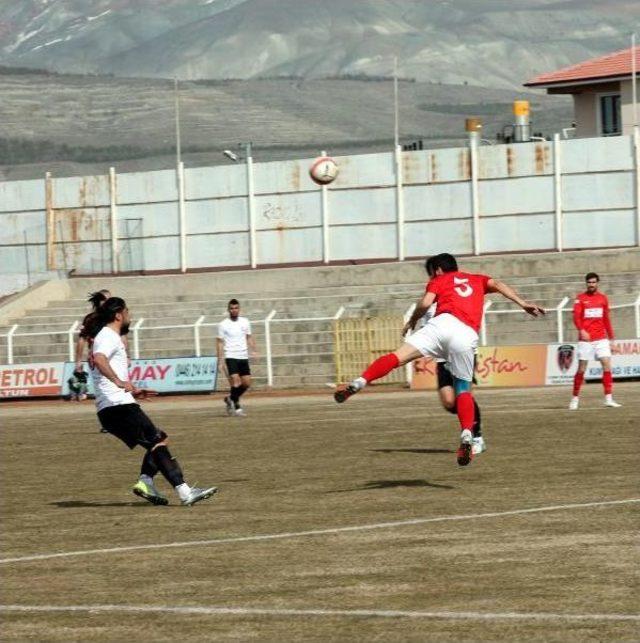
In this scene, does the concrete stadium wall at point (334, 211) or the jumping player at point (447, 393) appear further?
the concrete stadium wall at point (334, 211)

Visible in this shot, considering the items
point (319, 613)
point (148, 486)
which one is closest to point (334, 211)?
point (148, 486)

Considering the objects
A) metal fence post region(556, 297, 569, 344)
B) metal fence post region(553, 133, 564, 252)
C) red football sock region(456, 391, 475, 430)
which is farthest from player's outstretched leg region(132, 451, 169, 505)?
metal fence post region(553, 133, 564, 252)

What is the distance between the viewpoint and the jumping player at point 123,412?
14.5 metres

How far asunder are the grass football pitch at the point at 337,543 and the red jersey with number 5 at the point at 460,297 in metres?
1.39

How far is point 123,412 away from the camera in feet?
48.1

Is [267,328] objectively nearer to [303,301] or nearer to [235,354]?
[303,301]

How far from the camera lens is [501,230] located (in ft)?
152

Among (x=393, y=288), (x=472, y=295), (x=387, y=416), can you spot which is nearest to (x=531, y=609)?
(x=472, y=295)

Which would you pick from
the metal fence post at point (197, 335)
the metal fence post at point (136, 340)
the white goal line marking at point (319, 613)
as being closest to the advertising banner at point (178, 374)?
the metal fence post at point (197, 335)

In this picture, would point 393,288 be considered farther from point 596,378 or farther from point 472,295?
point 472,295

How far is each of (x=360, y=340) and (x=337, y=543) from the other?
28.5m

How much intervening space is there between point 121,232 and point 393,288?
9.30 m

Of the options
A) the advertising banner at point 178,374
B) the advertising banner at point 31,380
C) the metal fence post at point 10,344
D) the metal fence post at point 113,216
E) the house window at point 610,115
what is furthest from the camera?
the house window at point 610,115

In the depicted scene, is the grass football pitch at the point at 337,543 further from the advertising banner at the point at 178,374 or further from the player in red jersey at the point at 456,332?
the advertising banner at the point at 178,374
